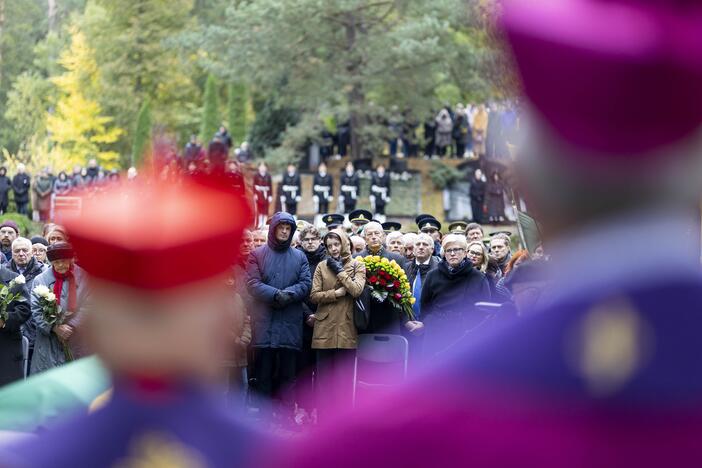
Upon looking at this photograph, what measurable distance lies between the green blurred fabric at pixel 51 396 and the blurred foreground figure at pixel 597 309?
847mm

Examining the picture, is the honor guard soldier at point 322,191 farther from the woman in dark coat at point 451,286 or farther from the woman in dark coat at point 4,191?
→ the woman in dark coat at point 451,286

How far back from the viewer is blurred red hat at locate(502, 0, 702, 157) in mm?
1247

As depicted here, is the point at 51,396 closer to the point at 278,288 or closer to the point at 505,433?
the point at 505,433

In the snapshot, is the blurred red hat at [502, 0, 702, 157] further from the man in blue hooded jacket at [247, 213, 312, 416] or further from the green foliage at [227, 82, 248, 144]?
the green foliage at [227, 82, 248, 144]

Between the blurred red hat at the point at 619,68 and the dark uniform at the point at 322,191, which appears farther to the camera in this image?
the dark uniform at the point at 322,191

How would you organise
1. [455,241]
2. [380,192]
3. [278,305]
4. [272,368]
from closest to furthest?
1. [455,241]
2. [278,305]
3. [272,368]
4. [380,192]

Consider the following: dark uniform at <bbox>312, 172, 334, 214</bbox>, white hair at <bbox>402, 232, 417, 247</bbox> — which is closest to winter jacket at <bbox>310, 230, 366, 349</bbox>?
white hair at <bbox>402, 232, 417, 247</bbox>

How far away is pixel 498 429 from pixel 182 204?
77cm

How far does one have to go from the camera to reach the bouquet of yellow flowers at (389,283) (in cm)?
1156

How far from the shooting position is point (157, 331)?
1.92 metres

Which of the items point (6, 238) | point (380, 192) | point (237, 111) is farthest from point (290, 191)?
point (6, 238)

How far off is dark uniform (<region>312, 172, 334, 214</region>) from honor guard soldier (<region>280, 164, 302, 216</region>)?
48 centimetres

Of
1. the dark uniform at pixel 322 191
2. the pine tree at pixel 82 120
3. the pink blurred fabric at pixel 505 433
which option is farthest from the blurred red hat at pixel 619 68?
the pine tree at pixel 82 120

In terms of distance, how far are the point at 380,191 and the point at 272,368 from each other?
84.3 feet
